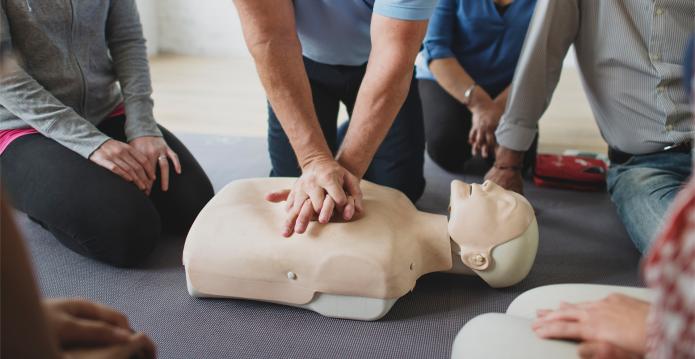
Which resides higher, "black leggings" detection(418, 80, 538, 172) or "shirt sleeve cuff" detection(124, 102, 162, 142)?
"shirt sleeve cuff" detection(124, 102, 162, 142)

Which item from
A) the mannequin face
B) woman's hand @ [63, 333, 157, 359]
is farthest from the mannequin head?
woman's hand @ [63, 333, 157, 359]

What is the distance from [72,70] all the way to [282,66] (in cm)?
55

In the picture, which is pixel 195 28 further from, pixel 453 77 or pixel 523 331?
pixel 523 331

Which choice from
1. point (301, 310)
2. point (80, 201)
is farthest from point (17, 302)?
point (80, 201)

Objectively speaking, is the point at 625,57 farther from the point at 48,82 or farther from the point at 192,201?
the point at 48,82

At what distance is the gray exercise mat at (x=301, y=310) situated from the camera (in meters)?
1.18

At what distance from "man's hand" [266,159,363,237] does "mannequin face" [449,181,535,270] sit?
22cm

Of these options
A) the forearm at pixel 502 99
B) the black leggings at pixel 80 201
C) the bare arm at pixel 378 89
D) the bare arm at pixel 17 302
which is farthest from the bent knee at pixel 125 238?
the forearm at pixel 502 99

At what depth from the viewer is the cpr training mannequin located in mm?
1192

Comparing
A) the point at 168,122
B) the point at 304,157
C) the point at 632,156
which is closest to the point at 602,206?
the point at 632,156

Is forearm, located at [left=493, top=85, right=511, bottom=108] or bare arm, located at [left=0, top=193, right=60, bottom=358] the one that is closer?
bare arm, located at [left=0, top=193, right=60, bottom=358]

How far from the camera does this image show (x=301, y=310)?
1.29 metres

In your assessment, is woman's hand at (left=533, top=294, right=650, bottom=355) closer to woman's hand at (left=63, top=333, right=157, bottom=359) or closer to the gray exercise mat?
the gray exercise mat

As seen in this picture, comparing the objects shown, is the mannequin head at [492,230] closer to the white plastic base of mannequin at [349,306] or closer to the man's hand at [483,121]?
the white plastic base of mannequin at [349,306]
